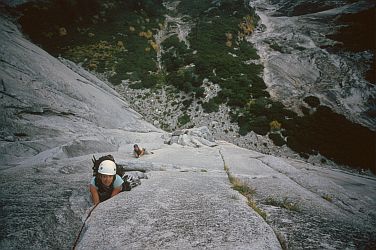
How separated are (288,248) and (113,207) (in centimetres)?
455

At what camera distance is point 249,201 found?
8086mm

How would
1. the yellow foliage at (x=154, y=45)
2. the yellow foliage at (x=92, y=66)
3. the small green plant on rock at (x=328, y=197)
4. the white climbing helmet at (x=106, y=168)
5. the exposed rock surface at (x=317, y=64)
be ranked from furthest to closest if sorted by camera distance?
1. the yellow foliage at (x=154, y=45)
2. the yellow foliage at (x=92, y=66)
3. the exposed rock surface at (x=317, y=64)
4. the small green plant on rock at (x=328, y=197)
5. the white climbing helmet at (x=106, y=168)

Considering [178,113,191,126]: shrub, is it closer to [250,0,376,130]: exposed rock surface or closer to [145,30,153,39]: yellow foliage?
[250,0,376,130]: exposed rock surface

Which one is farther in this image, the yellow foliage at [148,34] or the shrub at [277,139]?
the yellow foliage at [148,34]

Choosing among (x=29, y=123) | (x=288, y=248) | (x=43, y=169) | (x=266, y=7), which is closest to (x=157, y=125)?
(x=29, y=123)

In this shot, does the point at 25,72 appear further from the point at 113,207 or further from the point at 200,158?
the point at 113,207

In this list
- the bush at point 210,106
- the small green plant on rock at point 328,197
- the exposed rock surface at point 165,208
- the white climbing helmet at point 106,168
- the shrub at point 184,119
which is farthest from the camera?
the bush at point 210,106

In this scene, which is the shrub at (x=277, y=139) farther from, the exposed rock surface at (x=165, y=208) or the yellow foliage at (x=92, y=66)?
the yellow foliage at (x=92, y=66)

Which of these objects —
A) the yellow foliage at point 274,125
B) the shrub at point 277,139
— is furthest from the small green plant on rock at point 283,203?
the yellow foliage at point 274,125

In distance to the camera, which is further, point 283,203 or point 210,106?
point 210,106

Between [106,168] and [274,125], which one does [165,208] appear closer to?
[106,168]

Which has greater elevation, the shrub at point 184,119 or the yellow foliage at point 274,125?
the shrub at point 184,119

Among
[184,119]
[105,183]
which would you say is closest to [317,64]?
[184,119]

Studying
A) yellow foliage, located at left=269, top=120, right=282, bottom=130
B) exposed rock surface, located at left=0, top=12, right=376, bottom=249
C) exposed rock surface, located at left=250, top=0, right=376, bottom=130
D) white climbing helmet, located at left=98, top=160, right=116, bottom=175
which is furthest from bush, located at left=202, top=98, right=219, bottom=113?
white climbing helmet, located at left=98, top=160, right=116, bottom=175
